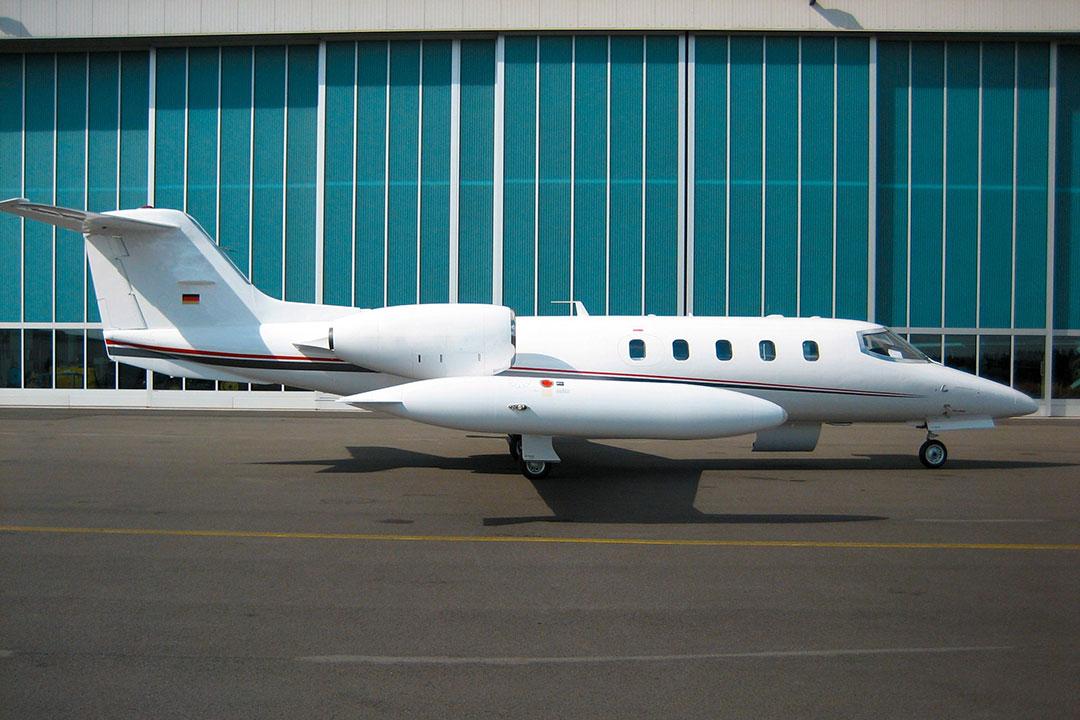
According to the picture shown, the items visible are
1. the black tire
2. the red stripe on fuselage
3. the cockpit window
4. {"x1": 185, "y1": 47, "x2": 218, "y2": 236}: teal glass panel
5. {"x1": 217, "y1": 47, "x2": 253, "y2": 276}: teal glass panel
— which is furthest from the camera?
{"x1": 185, "y1": 47, "x2": 218, "y2": 236}: teal glass panel

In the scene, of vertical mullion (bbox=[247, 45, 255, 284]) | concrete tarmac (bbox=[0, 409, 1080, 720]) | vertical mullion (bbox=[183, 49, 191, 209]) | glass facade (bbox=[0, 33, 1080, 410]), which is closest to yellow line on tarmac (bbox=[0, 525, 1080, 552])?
concrete tarmac (bbox=[0, 409, 1080, 720])

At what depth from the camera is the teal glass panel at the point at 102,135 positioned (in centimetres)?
3028

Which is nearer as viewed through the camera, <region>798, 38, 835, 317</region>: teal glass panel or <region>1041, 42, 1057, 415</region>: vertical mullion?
<region>798, 38, 835, 317</region>: teal glass panel

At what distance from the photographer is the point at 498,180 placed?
1129 inches

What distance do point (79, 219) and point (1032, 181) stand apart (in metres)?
27.5

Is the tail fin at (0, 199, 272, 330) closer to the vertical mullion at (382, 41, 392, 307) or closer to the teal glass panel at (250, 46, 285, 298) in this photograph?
the vertical mullion at (382, 41, 392, 307)

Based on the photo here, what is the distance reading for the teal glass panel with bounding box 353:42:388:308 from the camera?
2894cm

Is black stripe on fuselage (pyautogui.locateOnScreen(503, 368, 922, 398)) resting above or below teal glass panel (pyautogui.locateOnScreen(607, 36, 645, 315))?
below

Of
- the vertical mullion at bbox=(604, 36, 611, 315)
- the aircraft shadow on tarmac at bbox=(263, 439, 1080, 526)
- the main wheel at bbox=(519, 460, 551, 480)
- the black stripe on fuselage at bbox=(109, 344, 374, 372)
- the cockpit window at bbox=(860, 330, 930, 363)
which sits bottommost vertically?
the aircraft shadow on tarmac at bbox=(263, 439, 1080, 526)

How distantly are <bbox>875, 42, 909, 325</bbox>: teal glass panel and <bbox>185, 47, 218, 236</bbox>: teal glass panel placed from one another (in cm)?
2100

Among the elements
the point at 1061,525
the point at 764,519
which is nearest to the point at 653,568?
the point at 764,519

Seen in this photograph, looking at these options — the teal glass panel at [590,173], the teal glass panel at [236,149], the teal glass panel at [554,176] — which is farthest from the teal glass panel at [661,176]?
the teal glass panel at [236,149]

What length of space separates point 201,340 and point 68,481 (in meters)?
3.05

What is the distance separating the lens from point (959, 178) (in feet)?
96.0
